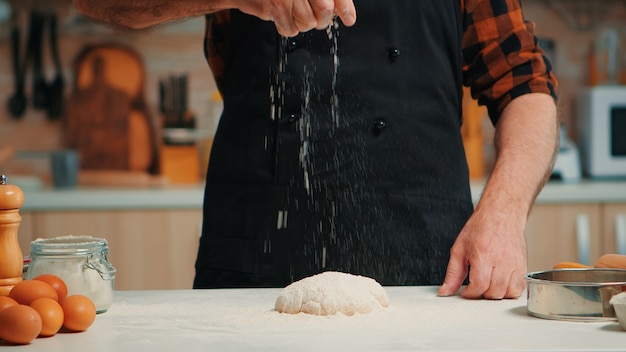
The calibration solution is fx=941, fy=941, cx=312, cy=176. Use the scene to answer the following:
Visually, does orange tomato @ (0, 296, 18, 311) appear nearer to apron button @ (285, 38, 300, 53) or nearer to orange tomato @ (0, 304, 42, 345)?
orange tomato @ (0, 304, 42, 345)

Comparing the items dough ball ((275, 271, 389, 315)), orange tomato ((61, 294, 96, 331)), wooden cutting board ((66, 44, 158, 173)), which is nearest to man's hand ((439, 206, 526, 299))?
dough ball ((275, 271, 389, 315))

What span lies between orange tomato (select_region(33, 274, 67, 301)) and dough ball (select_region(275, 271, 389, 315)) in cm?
27

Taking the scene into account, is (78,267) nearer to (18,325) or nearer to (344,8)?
(18,325)

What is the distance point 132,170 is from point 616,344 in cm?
249

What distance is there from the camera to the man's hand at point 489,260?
1.31 meters

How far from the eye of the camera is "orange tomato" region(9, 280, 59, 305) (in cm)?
109

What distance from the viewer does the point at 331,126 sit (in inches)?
62.5

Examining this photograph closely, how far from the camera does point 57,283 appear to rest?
3.73 feet

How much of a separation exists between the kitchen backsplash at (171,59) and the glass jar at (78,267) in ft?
6.65

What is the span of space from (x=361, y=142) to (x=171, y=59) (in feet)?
A: 6.17

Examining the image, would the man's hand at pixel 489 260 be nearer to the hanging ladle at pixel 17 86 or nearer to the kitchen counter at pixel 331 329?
the kitchen counter at pixel 331 329

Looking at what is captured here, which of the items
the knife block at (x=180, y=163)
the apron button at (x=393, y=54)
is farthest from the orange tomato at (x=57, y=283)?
the knife block at (x=180, y=163)

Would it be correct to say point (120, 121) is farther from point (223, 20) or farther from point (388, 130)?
point (388, 130)

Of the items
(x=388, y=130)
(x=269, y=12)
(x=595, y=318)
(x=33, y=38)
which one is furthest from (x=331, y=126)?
(x=33, y=38)
